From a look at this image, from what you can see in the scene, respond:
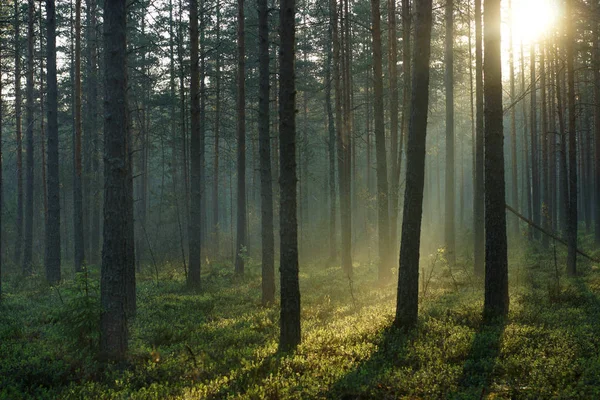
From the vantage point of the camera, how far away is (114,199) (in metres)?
7.26

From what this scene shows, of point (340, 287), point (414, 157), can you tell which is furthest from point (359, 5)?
point (414, 157)

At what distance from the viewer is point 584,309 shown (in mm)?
9594

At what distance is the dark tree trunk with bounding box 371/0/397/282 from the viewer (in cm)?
1545

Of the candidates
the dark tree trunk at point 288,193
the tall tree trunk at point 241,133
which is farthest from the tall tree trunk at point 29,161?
the dark tree trunk at point 288,193

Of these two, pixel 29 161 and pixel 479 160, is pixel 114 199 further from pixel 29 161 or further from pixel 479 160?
pixel 29 161

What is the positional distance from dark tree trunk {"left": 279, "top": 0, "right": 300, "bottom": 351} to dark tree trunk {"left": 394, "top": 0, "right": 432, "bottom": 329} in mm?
2238

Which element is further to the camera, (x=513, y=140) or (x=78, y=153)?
(x=513, y=140)

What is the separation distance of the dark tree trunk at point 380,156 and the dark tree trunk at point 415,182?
684 cm

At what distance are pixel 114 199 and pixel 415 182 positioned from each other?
220 inches

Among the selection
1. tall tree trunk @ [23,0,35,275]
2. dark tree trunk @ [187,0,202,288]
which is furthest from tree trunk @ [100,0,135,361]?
tall tree trunk @ [23,0,35,275]

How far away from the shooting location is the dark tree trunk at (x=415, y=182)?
8.52 metres

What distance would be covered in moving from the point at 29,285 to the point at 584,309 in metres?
19.7

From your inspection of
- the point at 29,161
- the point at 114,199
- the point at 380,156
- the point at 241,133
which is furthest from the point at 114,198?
the point at 29,161

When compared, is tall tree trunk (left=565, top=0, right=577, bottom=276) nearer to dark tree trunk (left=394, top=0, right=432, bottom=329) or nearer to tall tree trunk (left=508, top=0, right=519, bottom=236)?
dark tree trunk (left=394, top=0, right=432, bottom=329)
